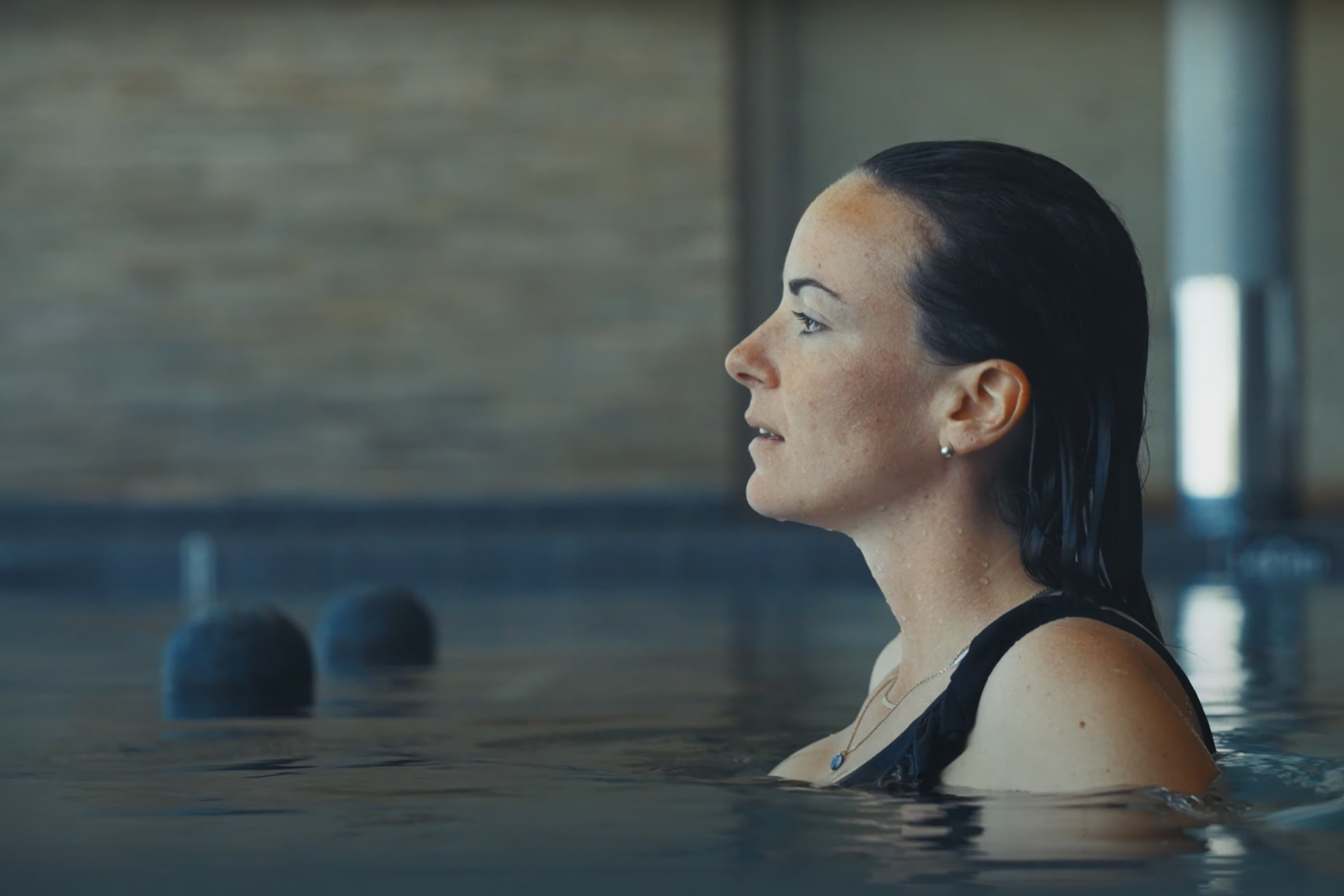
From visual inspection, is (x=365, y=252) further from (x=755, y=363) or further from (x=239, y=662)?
(x=755, y=363)

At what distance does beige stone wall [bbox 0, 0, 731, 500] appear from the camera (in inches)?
558

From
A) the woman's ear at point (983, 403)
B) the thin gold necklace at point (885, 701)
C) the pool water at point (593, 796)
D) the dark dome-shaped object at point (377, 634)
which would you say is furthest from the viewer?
the dark dome-shaped object at point (377, 634)

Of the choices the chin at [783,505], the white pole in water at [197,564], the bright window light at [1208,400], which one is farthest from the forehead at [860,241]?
the bright window light at [1208,400]

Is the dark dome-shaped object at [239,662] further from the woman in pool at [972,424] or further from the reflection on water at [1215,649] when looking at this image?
the woman in pool at [972,424]

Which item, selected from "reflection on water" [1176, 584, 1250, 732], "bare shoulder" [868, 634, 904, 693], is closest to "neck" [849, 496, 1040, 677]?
"bare shoulder" [868, 634, 904, 693]

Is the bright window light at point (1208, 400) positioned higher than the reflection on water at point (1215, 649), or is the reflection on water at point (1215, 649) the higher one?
the bright window light at point (1208, 400)

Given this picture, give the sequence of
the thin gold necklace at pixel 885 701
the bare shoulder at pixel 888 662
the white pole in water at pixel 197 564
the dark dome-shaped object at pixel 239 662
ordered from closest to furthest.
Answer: the thin gold necklace at pixel 885 701, the bare shoulder at pixel 888 662, the dark dome-shaped object at pixel 239 662, the white pole in water at pixel 197 564

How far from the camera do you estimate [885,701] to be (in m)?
2.72

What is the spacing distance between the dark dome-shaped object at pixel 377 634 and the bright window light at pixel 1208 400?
7383mm

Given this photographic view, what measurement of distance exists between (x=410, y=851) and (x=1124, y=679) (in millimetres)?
875

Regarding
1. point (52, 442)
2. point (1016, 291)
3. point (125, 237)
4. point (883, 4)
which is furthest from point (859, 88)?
point (1016, 291)

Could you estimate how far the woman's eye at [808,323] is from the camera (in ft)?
7.98

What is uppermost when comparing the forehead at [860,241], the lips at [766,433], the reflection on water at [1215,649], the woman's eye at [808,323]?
the forehead at [860,241]

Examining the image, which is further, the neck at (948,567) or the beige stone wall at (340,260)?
the beige stone wall at (340,260)
